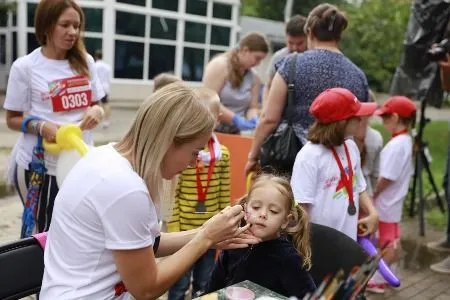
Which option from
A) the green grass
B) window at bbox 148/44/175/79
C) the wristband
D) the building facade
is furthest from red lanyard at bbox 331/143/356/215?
window at bbox 148/44/175/79

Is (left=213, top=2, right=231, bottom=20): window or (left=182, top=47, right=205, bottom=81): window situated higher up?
(left=213, top=2, right=231, bottom=20): window

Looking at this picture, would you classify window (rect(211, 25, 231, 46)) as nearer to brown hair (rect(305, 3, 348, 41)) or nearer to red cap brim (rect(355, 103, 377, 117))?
brown hair (rect(305, 3, 348, 41))

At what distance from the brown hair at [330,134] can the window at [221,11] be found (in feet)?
61.2

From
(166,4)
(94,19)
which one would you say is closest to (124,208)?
(94,19)

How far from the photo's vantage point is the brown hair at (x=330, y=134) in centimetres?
290

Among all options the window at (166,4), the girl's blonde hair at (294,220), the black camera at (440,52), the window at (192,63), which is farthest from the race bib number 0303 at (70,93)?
the window at (192,63)

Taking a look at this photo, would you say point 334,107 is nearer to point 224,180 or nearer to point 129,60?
point 224,180

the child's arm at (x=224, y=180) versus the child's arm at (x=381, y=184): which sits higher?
the child's arm at (x=224, y=180)

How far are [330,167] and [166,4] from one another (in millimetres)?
17717

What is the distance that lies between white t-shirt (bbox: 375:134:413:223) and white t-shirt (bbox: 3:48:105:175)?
2.21 meters

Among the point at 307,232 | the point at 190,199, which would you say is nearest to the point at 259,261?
the point at 307,232

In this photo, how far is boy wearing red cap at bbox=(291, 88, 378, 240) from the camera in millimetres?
2854

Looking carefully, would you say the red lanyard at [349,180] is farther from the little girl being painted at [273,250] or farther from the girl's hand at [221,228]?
the girl's hand at [221,228]

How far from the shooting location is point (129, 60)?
1898 cm
